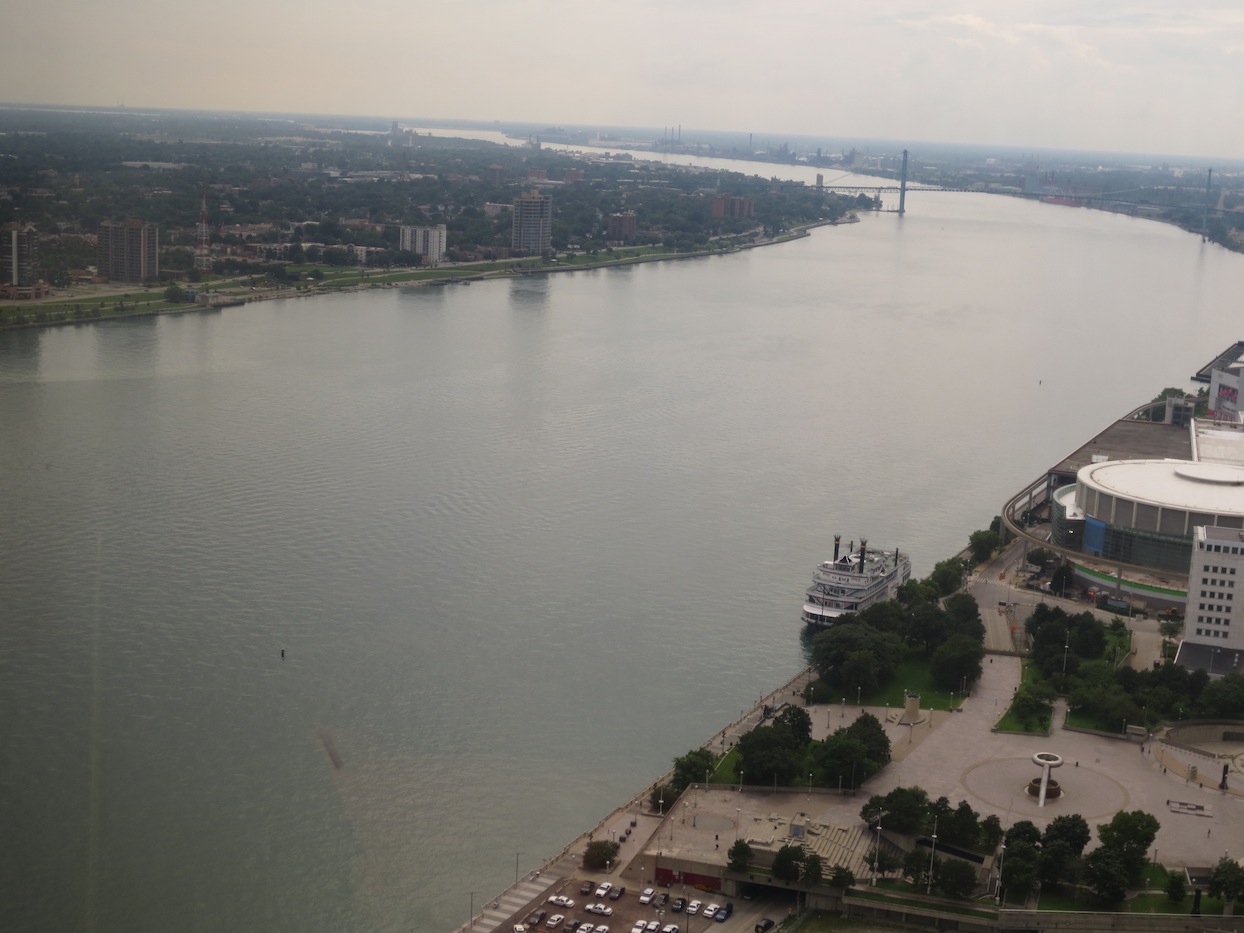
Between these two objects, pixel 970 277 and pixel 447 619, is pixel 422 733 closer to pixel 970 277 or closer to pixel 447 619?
pixel 447 619

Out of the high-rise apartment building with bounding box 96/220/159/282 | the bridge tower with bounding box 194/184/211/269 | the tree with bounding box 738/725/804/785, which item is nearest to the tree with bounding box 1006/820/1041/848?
the tree with bounding box 738/725/804/785

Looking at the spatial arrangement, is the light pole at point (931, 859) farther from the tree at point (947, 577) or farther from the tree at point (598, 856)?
the tree at point (947, 577)

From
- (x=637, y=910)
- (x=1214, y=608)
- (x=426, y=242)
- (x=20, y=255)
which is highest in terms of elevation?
(x=20, y=255)

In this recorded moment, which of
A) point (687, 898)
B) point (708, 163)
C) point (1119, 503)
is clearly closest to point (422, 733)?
point (687, 898)

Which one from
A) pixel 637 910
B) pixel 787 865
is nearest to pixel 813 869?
pixel 787 865

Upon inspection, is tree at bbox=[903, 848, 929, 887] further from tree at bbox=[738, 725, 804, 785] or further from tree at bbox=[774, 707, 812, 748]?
tree at bbox=[774, 707, 812, 748]

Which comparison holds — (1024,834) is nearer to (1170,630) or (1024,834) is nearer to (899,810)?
(899,810)
